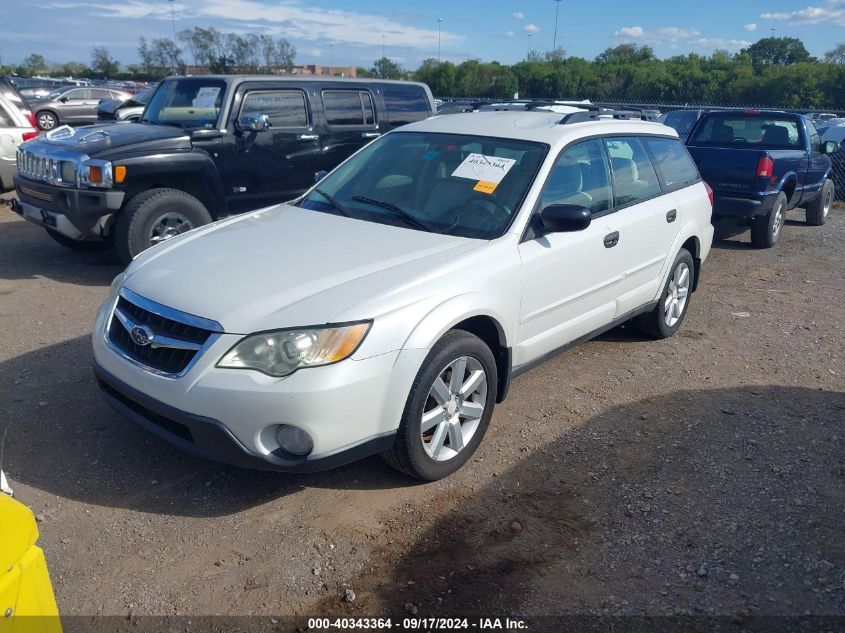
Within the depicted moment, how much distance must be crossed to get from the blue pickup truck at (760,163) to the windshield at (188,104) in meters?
6.04

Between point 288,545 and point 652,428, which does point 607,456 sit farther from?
point 288,545

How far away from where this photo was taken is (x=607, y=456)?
3990 millimetres

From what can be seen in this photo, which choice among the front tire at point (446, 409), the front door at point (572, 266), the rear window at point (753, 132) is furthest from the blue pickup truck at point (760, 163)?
the front tire at point (446, 409)

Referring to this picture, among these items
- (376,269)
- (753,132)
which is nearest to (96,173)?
(376,269)

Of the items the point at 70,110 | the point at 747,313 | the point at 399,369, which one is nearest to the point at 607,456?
the point at 399,369

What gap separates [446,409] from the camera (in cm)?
355

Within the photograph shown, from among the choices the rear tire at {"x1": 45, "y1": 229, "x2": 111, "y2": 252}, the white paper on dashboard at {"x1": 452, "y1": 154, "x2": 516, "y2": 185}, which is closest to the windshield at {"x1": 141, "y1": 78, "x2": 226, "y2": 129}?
the rear tire at {"x1": 45, "y1": 229, "x2": 111, "y2": 252}

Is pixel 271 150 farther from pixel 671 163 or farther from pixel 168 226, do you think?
pixel 671 163

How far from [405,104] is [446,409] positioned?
6.09 m

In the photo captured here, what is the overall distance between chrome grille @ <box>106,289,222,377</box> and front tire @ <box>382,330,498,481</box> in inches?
38.2

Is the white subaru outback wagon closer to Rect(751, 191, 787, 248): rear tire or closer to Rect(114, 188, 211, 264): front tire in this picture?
Rect(114, 188, 211, 264): front tire

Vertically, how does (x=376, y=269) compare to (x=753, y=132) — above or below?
below

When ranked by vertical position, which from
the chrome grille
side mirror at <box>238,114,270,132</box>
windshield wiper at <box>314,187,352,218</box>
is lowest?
the chrome grille

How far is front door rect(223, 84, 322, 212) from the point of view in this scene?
727 centimetres
